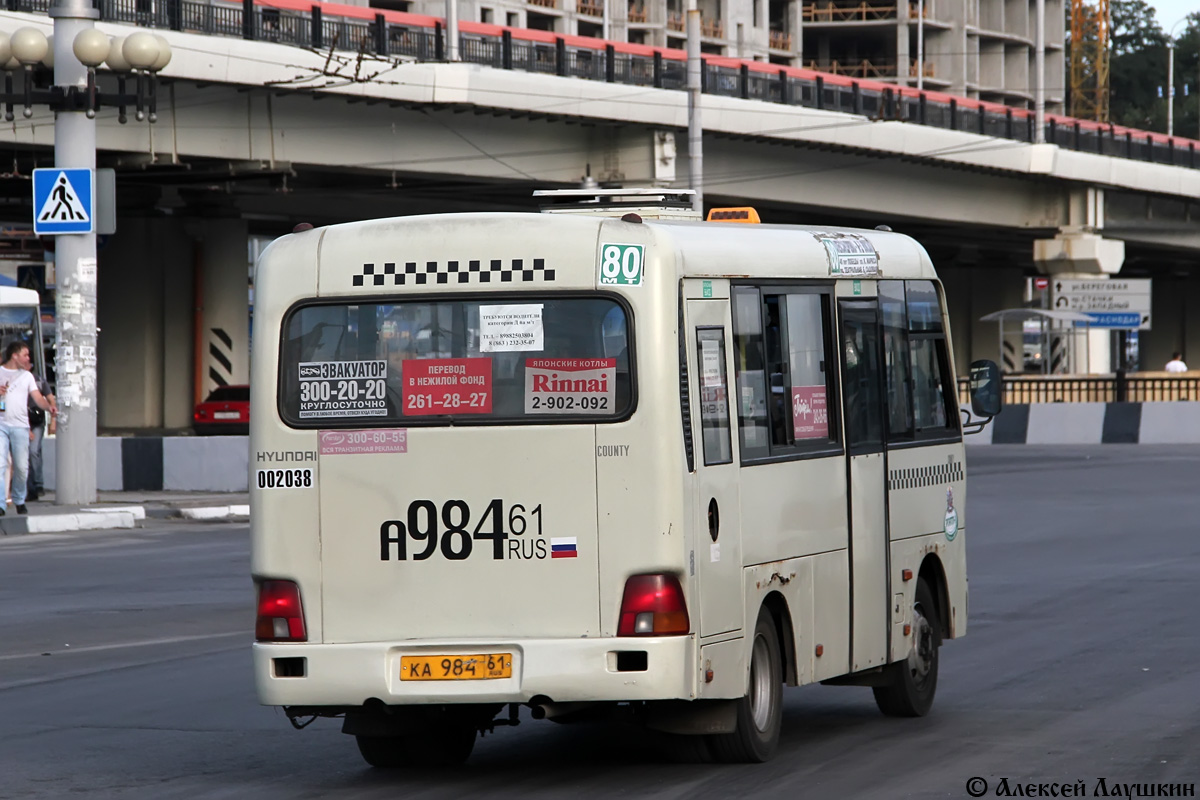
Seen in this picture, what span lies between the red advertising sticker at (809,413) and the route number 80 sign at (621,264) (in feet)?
4.19

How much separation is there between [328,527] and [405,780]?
1.11 meters

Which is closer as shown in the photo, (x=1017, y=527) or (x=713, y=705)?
(x=713, y=705)

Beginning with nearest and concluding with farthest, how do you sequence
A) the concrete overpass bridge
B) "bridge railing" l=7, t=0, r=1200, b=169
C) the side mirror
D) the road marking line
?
1. the side mirror
2. the road marking line
3. "bridge railing" l=7, t=0, r=1200, b=169
4. the concrete overpass bridge

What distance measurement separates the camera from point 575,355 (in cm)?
757

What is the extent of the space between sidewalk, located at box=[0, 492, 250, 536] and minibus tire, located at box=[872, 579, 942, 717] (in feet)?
35.7

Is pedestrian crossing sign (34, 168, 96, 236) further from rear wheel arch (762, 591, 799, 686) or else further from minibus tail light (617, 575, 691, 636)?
minibus tail light (617, 575, 691, 636)

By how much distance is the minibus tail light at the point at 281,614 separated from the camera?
25.1 feet

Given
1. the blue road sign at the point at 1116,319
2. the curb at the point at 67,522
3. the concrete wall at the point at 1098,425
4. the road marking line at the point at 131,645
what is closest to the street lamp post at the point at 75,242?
the curb at the point at 67,522

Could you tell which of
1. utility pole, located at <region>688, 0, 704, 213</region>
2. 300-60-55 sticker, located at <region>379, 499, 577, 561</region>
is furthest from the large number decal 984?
utility pole, located at <region>688, 0, 704, 213</region>

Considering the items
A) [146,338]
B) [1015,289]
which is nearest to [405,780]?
[146,338]

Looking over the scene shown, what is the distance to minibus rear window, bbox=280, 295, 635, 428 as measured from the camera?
755 centimetres

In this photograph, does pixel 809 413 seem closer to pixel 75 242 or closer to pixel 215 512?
pixel 215 512

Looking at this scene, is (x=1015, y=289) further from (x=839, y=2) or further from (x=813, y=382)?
(x=813, y=382)

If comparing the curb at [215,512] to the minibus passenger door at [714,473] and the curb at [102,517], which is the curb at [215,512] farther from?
the minibus passenger door at [714,473]
